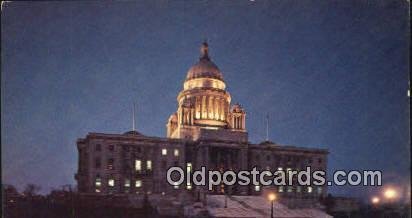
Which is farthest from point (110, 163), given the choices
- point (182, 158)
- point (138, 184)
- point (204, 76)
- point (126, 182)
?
point (204, 76)

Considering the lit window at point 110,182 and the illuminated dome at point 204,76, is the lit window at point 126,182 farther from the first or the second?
the illuminated dome at point 204,76

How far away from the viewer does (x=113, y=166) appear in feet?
236

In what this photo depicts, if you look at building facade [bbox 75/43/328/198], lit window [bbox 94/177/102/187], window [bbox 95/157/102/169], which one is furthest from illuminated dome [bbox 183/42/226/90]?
lit window [bbox 94/177/102/187]

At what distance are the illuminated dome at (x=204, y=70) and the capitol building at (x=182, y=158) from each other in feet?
25.1

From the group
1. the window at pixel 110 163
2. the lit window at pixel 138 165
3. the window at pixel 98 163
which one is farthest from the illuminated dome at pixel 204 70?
the window at pixel 98 163

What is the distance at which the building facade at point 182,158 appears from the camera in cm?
7156

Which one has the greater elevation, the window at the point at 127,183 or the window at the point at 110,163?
the window at the point at 110,163

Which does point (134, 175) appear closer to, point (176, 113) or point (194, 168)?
point (194, 168)

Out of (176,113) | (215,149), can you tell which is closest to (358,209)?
(215,149)

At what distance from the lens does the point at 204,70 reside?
9788 cm

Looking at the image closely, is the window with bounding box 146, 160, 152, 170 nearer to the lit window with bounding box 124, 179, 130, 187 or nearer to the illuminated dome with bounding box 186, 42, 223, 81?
the lit window with bounding box 124, 179, 130, 187

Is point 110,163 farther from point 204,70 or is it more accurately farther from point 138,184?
point 204,70

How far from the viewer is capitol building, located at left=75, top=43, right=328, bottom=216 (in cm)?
7144

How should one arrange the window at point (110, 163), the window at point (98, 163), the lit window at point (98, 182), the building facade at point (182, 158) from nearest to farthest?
the lit window at point (98, 182) → the window at point (98, 163) → the building facade at point (182, 158) → the window at point (110, 163)
